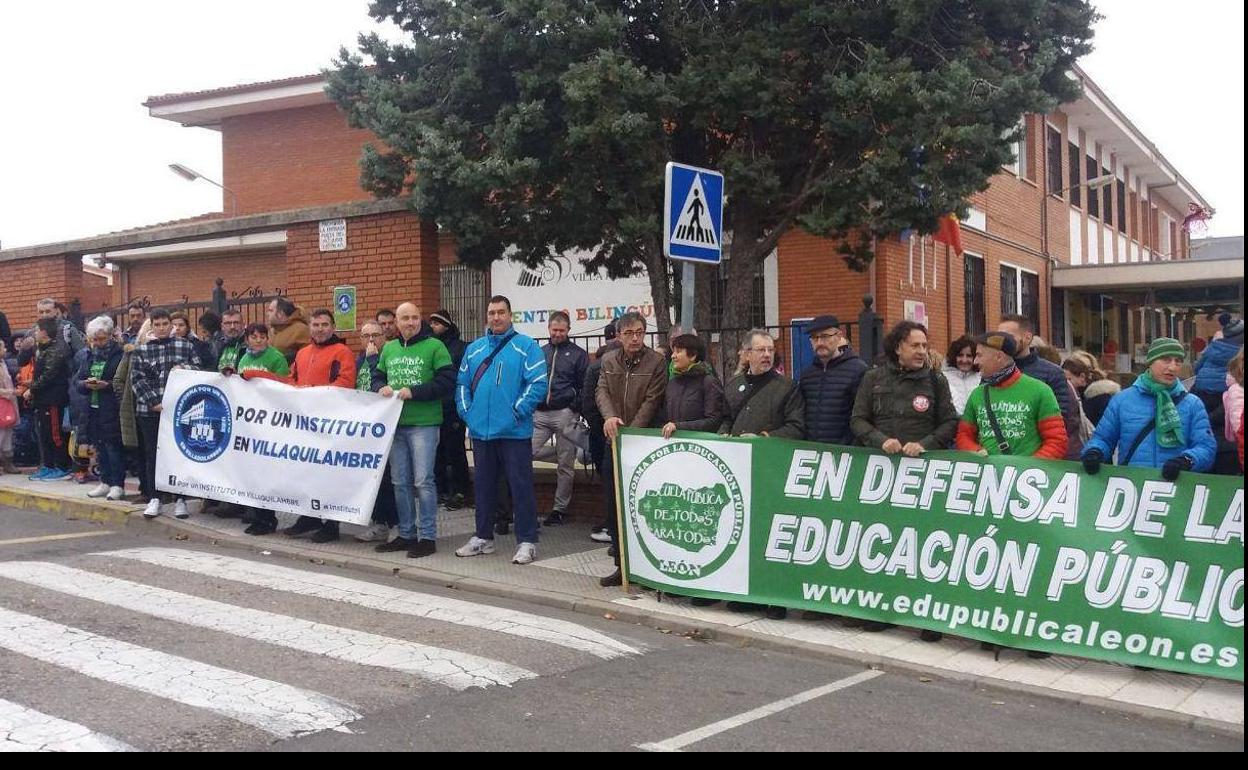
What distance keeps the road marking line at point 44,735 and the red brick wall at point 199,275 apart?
60.1 feet

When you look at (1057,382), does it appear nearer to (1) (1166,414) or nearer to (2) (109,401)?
(1) (1166,414)

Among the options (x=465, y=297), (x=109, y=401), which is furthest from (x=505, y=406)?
(x=465, y=297)

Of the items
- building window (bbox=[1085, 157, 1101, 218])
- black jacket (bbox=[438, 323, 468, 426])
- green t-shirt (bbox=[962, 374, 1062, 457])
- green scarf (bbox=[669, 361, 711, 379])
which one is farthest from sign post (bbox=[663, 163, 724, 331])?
building window (bbox=[1085, 157, 1101, 218])

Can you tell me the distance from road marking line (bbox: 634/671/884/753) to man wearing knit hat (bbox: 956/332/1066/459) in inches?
60.1

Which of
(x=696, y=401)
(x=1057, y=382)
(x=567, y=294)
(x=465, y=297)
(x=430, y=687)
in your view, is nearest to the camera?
(x=430, y=687)

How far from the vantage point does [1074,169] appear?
86.6 feet

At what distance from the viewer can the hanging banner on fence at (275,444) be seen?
Result: 878cm

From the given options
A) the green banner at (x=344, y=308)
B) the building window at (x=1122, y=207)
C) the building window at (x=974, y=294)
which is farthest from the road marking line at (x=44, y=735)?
the building window at (x=1122, y=207)

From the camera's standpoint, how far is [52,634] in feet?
19.9

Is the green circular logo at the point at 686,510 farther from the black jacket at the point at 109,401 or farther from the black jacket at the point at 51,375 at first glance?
the black jacket at the point at 51,375

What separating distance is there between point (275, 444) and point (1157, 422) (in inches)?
260

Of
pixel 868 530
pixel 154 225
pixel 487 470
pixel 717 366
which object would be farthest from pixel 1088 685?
pixel 154 225

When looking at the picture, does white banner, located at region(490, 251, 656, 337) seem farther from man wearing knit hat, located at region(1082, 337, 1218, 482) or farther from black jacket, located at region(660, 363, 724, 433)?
man wearing knit hat, located at region(1082, 337, 1218, 482)

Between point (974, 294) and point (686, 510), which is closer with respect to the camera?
point (686, 510)
